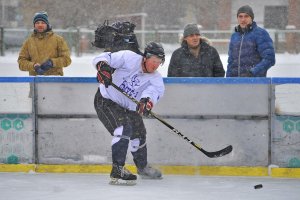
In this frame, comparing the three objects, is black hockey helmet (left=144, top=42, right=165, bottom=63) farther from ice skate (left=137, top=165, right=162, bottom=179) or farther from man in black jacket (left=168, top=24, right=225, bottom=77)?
ice skate (left=137, top=165, right=162, bottom=179)

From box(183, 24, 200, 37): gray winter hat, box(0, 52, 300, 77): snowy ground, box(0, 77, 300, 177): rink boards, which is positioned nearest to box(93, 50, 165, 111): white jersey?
box(0, 77, 300, 177): rink boards

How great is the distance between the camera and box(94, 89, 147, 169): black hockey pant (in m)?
→ 5.65

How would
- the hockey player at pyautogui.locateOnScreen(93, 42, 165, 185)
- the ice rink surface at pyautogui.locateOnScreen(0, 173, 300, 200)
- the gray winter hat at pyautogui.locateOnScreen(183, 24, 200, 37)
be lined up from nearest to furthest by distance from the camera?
the ice rink surface at pyautogui.locateOnScreen(0, 173, 300, 200)
the hockey player at pyautogui.locateOnScreen(93, 42, 165, 185)
the gray winter hat at pyautogui.locateOnScreen(183, 24, 200, 37)

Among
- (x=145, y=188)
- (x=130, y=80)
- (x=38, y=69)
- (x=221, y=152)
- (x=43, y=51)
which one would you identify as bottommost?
(x=145, y=188)

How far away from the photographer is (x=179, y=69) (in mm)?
6391

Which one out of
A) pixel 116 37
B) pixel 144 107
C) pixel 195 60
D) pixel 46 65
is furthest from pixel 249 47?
pixel 46 65

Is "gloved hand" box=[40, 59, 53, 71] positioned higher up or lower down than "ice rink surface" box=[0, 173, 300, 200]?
higher up

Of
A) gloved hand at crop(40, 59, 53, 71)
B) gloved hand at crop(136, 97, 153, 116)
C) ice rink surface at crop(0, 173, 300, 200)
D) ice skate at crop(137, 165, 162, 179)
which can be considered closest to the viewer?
ice rink surface at crop(0, 173, 300, 200)

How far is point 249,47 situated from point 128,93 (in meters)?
1.26

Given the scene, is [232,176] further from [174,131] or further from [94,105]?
[94,105]

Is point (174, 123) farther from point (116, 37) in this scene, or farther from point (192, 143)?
point (116, 37)

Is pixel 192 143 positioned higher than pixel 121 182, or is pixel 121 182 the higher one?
pixel 192 143

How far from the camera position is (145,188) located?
5.54 m

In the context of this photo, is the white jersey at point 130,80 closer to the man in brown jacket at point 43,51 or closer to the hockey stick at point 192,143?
the hockey stick at point 192,143
